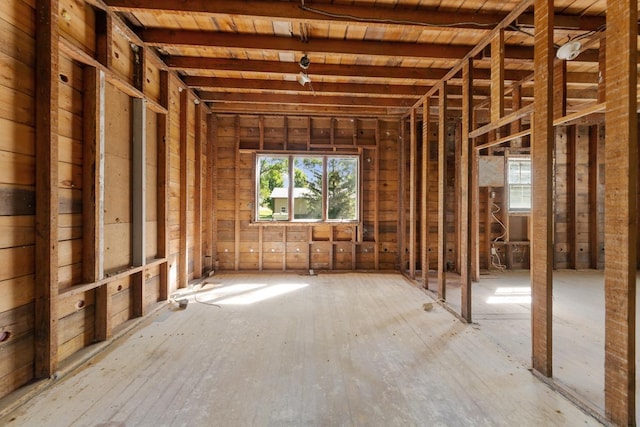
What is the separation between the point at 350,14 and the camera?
2.54m

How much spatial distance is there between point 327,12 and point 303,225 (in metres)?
3.34

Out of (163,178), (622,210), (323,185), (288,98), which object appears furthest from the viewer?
(323,185)

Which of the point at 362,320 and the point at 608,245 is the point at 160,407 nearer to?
the point at 362,320

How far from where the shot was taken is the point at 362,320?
294cm

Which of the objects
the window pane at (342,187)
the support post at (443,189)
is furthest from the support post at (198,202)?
the support post at (443,189)

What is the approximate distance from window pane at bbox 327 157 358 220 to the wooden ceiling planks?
144 centimetres

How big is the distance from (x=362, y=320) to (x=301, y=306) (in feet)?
2.61

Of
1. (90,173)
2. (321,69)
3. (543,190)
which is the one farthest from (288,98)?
(543,190)

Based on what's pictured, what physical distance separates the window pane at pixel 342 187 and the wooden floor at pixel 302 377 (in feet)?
7.81

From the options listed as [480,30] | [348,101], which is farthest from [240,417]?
[348,101]

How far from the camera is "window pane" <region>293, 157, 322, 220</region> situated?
16.9 ft

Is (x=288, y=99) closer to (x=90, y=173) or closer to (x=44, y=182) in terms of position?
(x=90, y=173)

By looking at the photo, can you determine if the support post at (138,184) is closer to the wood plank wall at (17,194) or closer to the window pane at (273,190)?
the wood plank wall at (17,194)

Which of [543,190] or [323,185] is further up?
[323,185]
